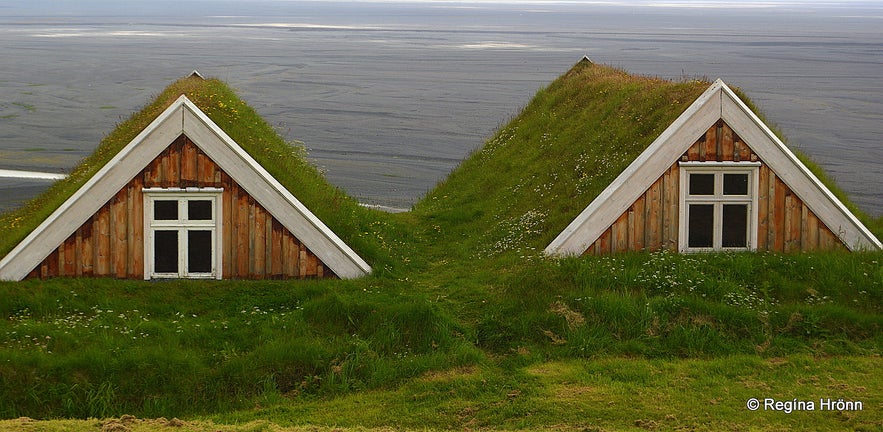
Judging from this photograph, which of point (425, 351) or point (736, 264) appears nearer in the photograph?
point (425, 351)

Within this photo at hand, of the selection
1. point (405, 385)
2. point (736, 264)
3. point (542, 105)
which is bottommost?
point (405, 385)

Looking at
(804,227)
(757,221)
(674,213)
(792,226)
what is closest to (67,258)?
(674,213)

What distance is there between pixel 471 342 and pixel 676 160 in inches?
184

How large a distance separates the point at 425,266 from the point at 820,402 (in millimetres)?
8117

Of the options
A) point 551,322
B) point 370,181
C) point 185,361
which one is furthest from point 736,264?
point 370,181

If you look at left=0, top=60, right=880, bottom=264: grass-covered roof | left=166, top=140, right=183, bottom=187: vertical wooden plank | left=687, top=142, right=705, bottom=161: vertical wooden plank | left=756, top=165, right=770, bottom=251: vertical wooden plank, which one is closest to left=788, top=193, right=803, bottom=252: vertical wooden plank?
left=756, top=165, right=770, bottom=251: vertical wooden plank

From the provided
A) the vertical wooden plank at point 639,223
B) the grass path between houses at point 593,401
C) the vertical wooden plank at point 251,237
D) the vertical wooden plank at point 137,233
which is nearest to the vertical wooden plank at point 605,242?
the vertical wooden plank at point 639,223

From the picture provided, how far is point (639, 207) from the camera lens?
1736 centimetres

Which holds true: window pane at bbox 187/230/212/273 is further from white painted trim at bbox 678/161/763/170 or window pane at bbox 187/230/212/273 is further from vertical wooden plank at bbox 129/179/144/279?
white painted trim at bbox 678/161/763/170

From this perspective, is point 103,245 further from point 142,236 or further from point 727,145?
point 727,145

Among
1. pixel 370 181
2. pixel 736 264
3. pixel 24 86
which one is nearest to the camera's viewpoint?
pixel 736 264

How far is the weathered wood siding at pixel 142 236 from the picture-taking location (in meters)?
16.4

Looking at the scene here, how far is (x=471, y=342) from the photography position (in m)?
14.9

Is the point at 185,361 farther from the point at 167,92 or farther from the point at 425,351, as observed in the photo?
the point at 167,92
